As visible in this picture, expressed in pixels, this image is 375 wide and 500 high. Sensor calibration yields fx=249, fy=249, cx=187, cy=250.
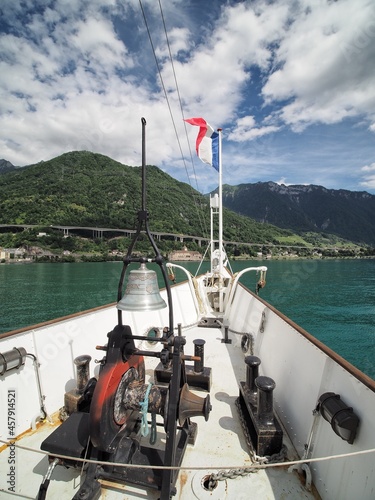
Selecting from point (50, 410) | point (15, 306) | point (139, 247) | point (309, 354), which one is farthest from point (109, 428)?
point (139, 247)

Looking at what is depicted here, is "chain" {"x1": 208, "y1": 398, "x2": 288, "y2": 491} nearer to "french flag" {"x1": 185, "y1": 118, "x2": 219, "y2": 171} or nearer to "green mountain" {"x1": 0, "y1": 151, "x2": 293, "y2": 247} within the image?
"french flag" {"x1": 185, "y1": 118, "x2": 219, "y2": 171}

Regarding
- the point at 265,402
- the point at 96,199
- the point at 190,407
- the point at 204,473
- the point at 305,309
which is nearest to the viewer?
the point at 190,407

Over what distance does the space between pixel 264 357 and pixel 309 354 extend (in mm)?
1567

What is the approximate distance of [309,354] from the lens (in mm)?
2656

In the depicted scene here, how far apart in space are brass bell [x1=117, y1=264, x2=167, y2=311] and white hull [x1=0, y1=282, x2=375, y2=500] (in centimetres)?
106

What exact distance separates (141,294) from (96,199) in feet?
369

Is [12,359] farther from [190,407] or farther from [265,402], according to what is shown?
[265,402]

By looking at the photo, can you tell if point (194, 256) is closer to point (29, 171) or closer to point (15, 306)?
point (15, 306)

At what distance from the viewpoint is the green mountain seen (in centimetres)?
8619

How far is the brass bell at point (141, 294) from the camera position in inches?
74.1

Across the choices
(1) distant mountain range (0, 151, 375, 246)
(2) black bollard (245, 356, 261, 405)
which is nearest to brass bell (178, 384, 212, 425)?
(2) black bollard (245, 356, 261, 405)

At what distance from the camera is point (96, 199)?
346ft

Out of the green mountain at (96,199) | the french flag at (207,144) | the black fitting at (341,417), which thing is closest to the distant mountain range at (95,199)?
the green mountain at (96,199)

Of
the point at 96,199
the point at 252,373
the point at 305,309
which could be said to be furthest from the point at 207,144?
the point at 96,199
